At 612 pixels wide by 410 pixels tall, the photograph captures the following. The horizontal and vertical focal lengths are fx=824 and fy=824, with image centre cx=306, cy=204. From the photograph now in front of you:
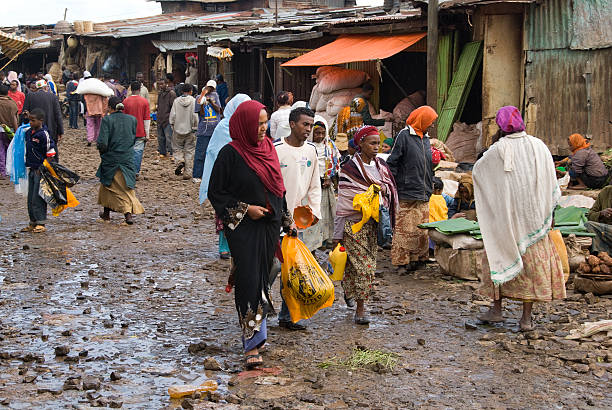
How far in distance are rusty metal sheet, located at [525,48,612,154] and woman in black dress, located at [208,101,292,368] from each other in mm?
8610

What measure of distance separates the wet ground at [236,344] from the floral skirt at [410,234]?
23cm

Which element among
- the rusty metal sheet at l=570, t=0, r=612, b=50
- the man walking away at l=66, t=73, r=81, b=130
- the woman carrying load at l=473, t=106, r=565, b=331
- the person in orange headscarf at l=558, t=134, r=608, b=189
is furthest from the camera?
the man walking away at l=66, t=73, r=81, b=130

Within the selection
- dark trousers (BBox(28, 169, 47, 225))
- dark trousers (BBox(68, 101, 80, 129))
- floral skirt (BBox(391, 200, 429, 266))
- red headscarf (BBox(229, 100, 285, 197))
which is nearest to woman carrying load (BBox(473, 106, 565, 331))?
red headscarf (BBox(229, 100, 285, 197))

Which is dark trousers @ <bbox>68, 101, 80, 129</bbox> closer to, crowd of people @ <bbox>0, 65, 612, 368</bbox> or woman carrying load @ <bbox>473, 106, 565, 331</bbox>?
crowd of people @ <bbox>0, 65, 612, 368</bbox>

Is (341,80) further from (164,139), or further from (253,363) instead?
(253,363)

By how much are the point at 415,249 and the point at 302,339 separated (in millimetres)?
2917

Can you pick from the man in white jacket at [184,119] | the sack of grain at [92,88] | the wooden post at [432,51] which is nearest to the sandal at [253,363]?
the wooden post at [432,51]

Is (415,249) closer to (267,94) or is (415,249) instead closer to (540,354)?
(540,354)

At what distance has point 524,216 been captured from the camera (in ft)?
20.7

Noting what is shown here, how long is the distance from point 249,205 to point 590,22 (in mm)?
9214

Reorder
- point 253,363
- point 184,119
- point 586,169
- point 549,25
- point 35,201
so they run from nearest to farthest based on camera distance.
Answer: point 253,363 < point 35,201 < point 586,169 < point 549,25 < point 184,119

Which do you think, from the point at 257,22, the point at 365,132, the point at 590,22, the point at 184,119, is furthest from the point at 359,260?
the point at 257,22

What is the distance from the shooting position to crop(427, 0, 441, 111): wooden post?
13.1 m

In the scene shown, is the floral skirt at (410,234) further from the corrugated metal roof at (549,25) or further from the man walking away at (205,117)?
the man walking away at (205,117)
